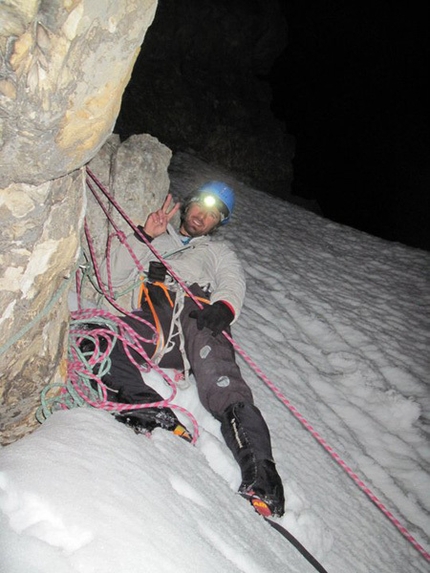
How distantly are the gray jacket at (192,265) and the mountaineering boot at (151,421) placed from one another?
2.67 ft

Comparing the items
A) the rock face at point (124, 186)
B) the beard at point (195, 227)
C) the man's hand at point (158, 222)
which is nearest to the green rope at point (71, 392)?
the man's hand at point (158, 222)

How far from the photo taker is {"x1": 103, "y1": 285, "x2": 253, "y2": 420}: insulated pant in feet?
6.45

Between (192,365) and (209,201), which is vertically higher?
(209,201)

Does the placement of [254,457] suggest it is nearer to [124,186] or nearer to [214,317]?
[214,317]

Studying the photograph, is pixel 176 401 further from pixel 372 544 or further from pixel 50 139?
pixel 50 139

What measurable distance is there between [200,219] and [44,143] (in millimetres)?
1882

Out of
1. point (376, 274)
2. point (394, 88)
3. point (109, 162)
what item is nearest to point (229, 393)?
point (109, 162)

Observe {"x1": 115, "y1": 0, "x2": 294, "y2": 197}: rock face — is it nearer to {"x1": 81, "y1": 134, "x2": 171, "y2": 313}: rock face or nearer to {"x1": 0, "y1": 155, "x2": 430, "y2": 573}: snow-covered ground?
{"x1": 0, "y1": 155, "x2": 430, "y2": 573}: snow-covered ground

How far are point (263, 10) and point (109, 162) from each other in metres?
12.2

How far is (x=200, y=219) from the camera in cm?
285

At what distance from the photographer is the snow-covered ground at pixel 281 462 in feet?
3.16

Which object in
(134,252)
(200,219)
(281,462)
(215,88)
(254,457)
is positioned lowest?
(281,462)

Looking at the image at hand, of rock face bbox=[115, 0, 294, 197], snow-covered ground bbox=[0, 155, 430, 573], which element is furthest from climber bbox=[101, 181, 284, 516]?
rock face bbox=[115, 0, 294, 197]

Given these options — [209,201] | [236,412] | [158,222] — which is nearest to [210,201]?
[209,201]
